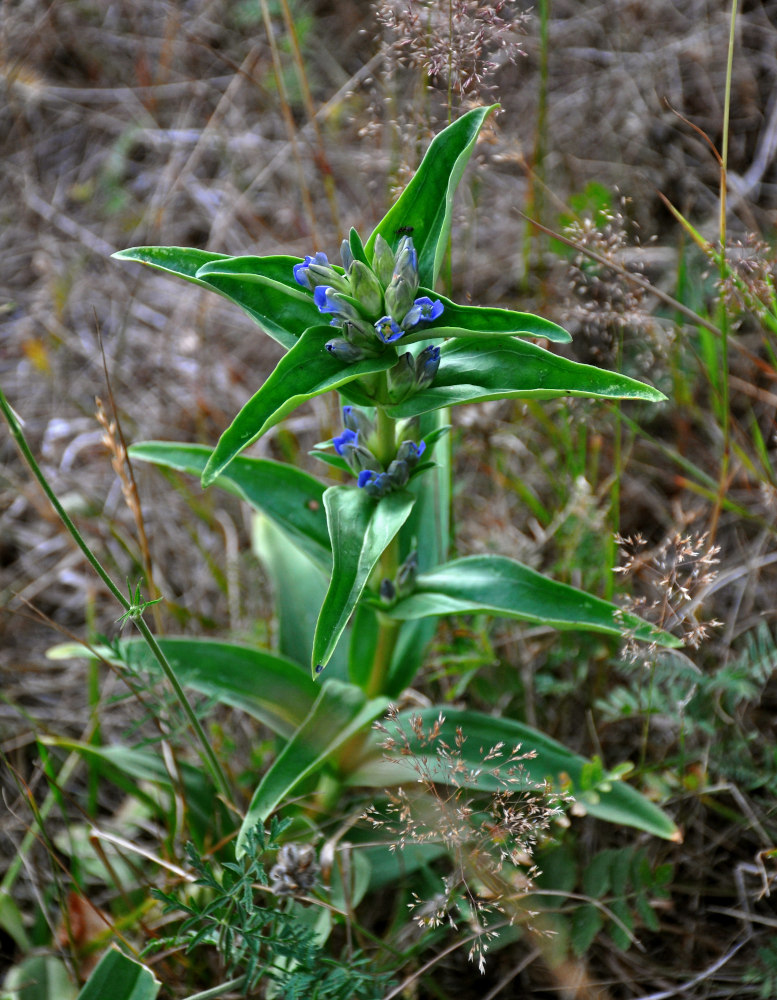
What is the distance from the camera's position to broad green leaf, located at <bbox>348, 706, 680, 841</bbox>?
2.15 meters

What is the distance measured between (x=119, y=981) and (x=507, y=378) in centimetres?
170

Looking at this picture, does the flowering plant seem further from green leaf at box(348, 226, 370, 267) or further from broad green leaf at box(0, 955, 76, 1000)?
broad green leaf at box(0, 955, 76, 1000)

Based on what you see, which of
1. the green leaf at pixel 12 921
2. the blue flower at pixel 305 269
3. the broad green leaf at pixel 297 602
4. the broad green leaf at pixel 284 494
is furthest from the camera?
the broad green leaf at pixel 297 602

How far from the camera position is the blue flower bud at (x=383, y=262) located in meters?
1.72

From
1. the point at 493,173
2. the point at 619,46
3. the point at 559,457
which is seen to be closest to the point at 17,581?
the point at 559,457

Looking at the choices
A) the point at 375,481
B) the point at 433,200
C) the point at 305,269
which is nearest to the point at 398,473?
the point at 375,481

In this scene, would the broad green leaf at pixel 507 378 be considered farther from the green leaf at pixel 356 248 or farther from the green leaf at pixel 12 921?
the green leaf at pixel 12 921

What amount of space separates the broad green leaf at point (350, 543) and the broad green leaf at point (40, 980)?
147 cm

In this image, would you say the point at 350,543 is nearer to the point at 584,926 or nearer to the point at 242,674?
the point at 242,674

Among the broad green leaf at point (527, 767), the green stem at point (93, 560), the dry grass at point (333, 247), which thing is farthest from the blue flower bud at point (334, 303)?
the broad green leaf at point (527, 767)

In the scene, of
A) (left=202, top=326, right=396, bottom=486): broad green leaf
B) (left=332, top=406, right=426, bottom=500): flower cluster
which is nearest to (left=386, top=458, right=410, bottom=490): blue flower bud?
(left=332, top=406, right=426, bottom=500): flower cluster

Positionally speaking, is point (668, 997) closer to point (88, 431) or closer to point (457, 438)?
point (457, 438)

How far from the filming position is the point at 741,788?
7.93ft

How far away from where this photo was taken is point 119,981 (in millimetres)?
1973
